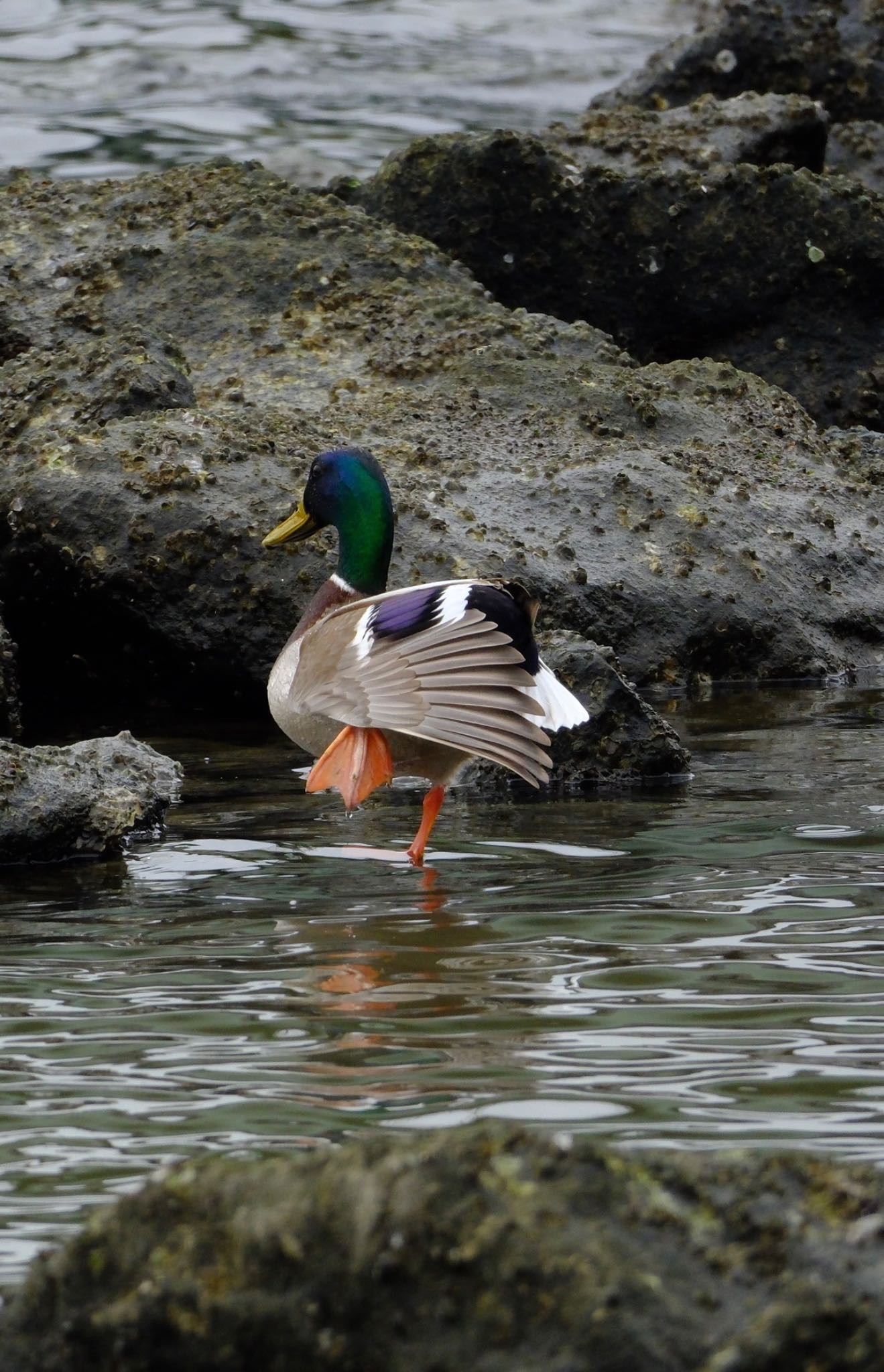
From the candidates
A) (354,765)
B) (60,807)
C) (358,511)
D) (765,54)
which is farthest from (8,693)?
(765,54)

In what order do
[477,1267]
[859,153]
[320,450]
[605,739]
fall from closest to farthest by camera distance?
1. [477,1267]
2. [605,739]
3. [320,450]
4. [859,153]

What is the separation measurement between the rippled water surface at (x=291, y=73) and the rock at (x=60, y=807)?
47.2 feet

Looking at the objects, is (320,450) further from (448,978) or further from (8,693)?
(448,978)

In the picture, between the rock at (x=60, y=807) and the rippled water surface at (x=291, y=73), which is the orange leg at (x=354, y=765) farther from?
the rippled water surface at (x=291, y=73)

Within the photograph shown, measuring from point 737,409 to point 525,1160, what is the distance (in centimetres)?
852

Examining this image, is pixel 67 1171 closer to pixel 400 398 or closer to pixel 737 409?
pixel 400 398

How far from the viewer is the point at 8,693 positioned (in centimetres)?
789

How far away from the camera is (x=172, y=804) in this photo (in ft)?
23.2

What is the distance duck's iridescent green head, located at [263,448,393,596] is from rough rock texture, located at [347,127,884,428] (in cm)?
494

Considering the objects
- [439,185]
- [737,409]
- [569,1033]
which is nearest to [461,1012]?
[569,1033]

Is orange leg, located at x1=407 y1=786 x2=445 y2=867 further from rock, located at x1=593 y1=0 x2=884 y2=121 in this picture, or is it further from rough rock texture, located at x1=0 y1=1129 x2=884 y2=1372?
rock, located at x1=593 y1=0 x2=884 y2=121

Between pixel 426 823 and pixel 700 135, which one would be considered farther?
pixel 700 135

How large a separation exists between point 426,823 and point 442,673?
589 mm

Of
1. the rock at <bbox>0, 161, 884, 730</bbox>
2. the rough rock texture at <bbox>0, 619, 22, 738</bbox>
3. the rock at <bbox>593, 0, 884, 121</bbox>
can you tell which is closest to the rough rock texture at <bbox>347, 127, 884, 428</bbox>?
the rock at <bbox>0, 161, 884, 730</bbox>
